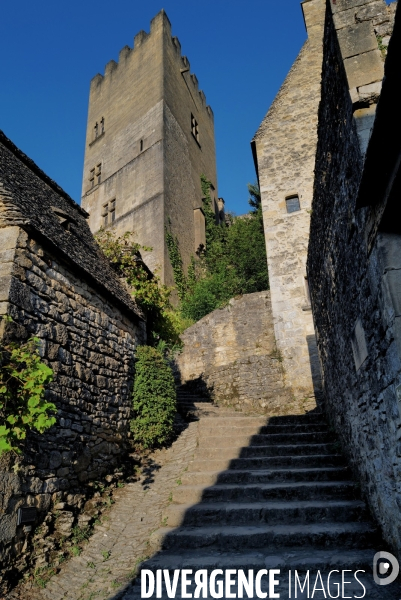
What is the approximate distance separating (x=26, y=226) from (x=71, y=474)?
2977 mm

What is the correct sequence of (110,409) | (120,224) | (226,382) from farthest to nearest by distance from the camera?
(120,224) → (226,382) → (110,409)

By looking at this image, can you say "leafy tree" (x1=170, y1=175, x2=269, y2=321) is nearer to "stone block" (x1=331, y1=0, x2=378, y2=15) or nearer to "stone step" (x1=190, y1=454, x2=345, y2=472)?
"stone step" (x1=190, y1=454, x2=345, y2=472)

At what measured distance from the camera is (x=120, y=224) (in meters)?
19.4

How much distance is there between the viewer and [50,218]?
231 inches

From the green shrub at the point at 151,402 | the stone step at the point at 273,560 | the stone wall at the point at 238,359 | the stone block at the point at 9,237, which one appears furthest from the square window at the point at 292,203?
the stone step at the point at 273,560

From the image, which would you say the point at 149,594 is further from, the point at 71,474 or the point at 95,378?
the point at 95,378

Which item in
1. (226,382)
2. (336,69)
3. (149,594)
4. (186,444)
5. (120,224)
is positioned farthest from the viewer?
(120,224)

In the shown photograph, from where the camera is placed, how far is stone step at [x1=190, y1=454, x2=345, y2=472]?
5.39m

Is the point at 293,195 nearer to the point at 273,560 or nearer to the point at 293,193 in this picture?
the point at 293,193

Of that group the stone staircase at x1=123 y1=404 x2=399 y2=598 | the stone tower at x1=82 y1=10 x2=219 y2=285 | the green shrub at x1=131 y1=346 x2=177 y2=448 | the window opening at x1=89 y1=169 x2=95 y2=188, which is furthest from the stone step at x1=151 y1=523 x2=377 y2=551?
the window opening at x1=89 y1=169 x2=95 y2=188

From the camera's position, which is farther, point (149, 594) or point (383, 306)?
point (149, 594)

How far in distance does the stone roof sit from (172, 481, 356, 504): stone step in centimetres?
315

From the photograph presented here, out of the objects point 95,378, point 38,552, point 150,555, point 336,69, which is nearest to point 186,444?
point 95,378

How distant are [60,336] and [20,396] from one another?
1.40 metres
